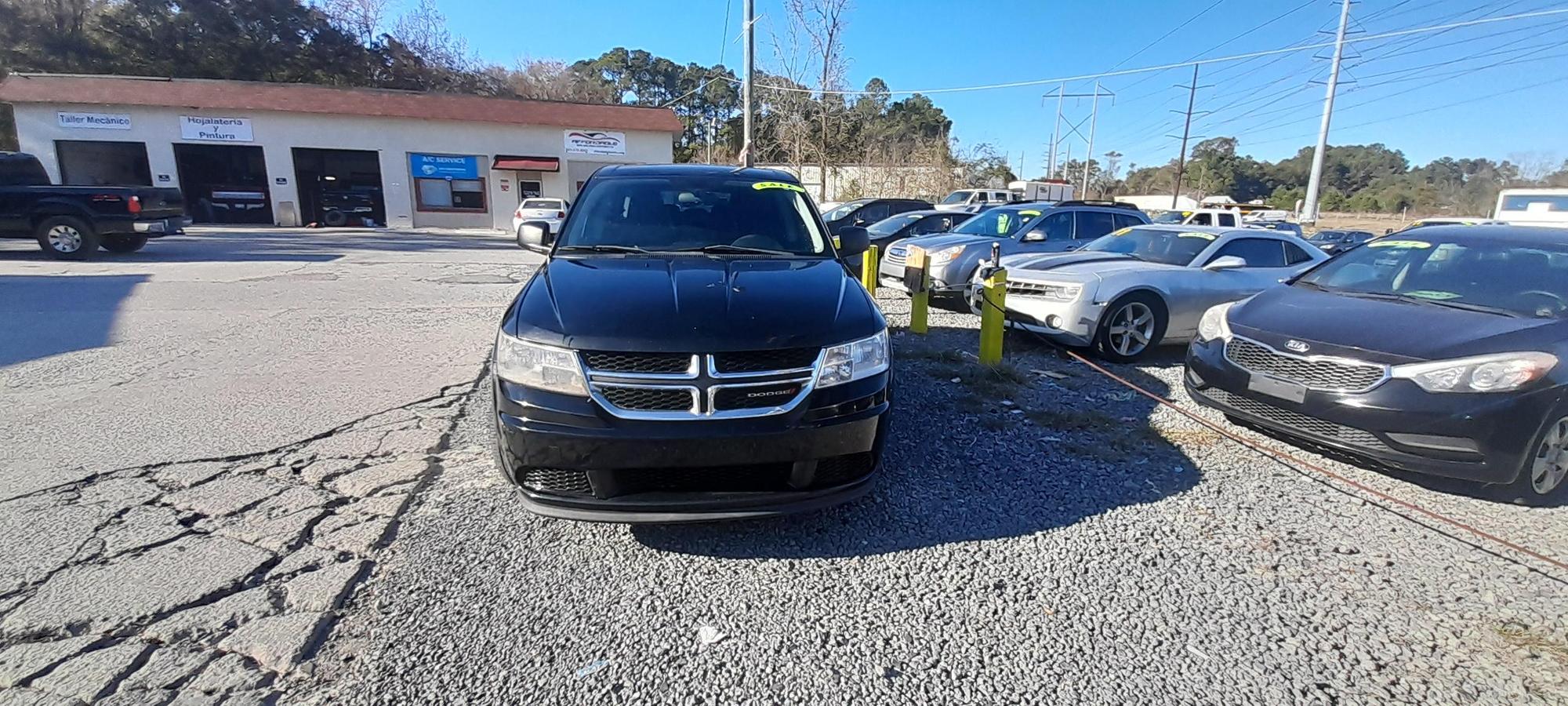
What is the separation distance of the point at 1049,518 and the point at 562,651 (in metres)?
2.24

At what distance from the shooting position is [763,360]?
253 centimetres

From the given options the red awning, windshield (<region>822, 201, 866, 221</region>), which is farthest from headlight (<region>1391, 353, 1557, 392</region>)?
the red awning

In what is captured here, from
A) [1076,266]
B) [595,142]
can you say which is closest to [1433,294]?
[1076,266]

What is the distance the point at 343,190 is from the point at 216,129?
4263 millimetres

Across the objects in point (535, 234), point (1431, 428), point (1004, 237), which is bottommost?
point (1431, 428)

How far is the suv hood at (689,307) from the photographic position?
2523mm

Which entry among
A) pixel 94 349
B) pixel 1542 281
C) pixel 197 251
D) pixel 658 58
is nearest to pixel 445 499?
pixel 94 349

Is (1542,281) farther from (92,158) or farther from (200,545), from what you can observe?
(92,158)

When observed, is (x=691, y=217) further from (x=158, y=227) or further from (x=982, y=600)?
(x=158, y=227)

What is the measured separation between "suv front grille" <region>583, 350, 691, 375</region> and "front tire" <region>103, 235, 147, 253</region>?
16259 mm

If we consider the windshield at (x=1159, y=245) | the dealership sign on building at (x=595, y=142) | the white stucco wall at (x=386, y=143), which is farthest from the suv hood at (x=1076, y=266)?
the dealership sign on building at (x=595, y=142)

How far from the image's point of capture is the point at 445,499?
3195 millimetres

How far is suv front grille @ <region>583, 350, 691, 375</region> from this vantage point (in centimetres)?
247

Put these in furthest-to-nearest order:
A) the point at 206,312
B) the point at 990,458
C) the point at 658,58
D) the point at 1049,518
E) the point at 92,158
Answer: the point at 658,58, the point at 92,158, the point at 206,312, the point at 990,458, the point at 1049,518
